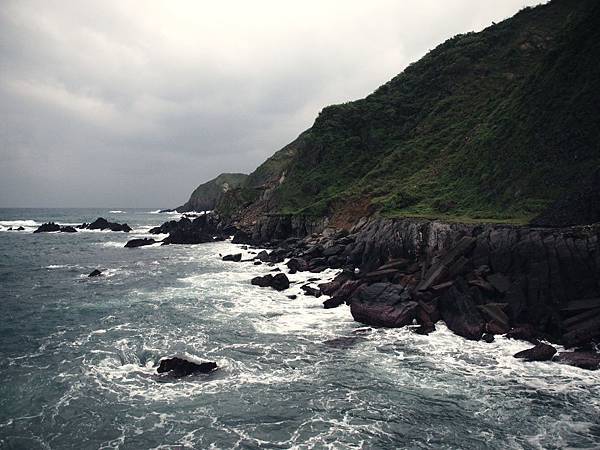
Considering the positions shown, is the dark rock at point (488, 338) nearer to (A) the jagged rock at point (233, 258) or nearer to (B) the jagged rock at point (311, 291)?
(B) the jagged rock at point (311, 291)

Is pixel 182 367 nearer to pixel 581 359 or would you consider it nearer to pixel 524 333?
pixel 524 333

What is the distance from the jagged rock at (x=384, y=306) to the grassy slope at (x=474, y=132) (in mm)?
13891

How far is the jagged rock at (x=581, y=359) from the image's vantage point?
1781 centimetres

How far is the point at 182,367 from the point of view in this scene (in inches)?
741

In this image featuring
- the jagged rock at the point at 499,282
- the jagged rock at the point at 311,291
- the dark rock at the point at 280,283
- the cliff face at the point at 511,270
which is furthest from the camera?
the dark rock at the point at 280,283

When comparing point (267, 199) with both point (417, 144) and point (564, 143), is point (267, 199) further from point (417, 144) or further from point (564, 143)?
point (564, 143)

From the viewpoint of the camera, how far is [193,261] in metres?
54.1

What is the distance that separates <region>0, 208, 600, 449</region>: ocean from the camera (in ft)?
44.9

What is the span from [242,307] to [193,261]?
2621cm

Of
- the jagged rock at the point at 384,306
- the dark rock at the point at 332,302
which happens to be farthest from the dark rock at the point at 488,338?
the dark rock at the point at 332,302

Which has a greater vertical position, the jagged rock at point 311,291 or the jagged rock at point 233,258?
the jagged rock at point 233,258

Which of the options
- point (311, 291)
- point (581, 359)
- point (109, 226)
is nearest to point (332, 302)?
point (311, 291)

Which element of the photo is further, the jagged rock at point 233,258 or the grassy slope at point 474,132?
the jagged rock at point 233,258

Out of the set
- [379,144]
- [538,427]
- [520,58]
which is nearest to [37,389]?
[538,427]
